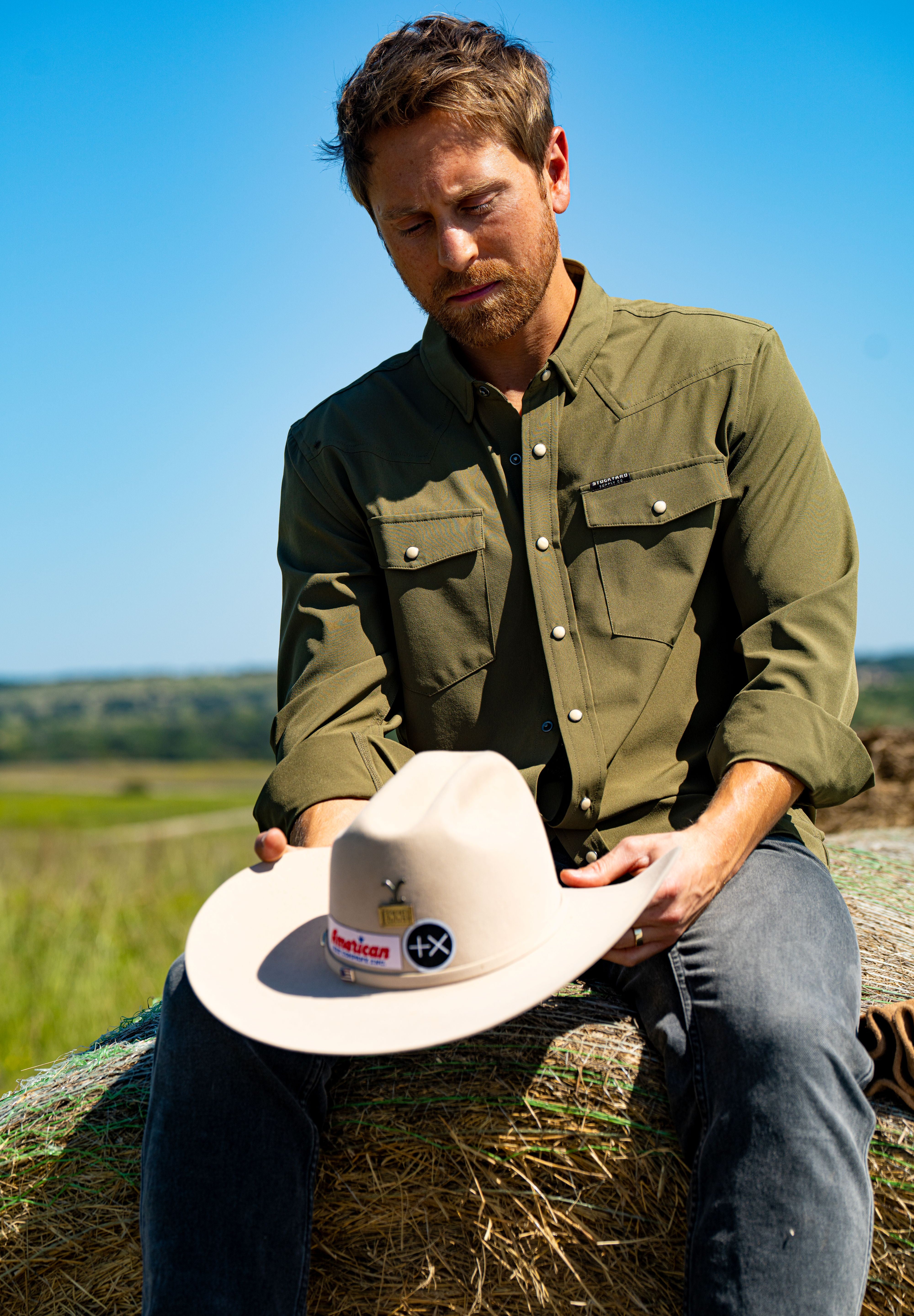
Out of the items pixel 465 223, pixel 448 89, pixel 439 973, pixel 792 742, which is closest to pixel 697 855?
pixel 792 742

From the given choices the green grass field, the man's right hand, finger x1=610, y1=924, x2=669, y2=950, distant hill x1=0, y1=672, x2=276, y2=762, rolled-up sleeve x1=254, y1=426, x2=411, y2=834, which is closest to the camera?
finger x1=610, y1=924, x2=669, y2=950

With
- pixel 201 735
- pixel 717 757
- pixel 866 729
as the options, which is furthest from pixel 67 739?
pixel 717 757

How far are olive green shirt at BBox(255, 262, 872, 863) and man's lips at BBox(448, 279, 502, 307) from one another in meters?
0.18

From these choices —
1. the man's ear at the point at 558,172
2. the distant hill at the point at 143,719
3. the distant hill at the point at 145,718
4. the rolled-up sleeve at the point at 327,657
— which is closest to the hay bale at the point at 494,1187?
the rolled-up sleeve at the point at 327,657

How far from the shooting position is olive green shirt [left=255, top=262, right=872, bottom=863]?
2432mm

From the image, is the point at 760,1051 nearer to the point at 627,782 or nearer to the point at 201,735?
the point at 627,782

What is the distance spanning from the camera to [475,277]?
2.56 m

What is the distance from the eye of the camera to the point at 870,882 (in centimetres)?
336

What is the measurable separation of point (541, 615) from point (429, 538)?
33 centimetres

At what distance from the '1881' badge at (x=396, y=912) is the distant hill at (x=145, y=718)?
144ft

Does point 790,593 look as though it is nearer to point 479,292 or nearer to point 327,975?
point 479,292

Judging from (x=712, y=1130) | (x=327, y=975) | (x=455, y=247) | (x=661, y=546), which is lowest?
(x=712, y=1130)

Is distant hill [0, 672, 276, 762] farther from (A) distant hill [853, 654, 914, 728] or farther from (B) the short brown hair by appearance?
(B) the short brown hair

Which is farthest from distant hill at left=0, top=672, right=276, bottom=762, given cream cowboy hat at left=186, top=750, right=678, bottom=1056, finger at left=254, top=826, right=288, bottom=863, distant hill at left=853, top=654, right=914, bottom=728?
cream cowboy hat at left=186, top=750, right=678, bottom=1056
